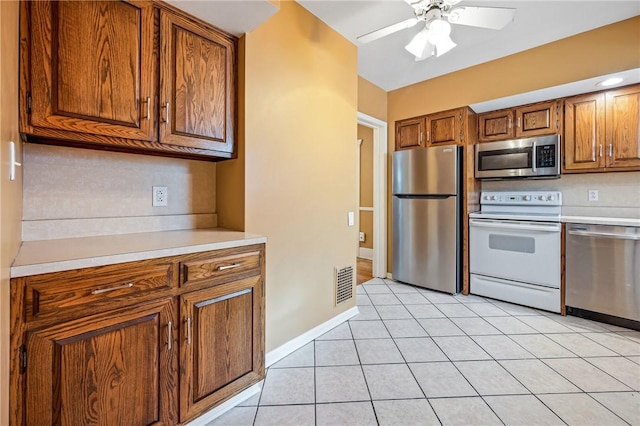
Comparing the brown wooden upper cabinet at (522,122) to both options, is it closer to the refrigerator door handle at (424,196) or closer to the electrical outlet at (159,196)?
the refrigerator door handle at (424,196)

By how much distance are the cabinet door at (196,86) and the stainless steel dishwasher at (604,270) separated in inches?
122

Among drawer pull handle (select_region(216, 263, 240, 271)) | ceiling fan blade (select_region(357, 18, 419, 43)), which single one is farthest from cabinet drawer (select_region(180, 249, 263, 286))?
ceiling fan blade (select_region(357, 18, 419, 43))

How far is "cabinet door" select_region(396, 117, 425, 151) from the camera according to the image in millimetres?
3471

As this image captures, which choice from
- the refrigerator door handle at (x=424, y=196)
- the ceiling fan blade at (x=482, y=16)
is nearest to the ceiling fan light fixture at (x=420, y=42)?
the ceiling fan blade at (x=482, y=16)

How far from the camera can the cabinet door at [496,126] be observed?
3.09 metres

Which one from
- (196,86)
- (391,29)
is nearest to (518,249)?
(391,29)

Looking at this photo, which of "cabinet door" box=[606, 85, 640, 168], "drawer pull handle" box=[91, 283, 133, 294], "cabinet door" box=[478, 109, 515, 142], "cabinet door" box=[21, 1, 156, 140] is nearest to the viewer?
"drawer pull handle" box=[91, 283, 133, 294]

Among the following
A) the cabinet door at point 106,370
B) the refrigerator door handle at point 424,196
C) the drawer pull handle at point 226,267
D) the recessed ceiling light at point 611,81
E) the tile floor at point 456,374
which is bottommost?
the tile floor at point 456,374

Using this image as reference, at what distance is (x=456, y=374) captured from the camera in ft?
5.81

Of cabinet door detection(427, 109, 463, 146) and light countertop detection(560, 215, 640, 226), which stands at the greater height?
cabinet door detection(427, 109, 463, 146)

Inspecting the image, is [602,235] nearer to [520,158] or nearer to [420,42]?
[520,158]

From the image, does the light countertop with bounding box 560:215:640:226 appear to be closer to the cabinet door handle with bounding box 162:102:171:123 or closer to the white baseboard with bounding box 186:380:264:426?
the white baseboard with bounding box 186:380:264:426

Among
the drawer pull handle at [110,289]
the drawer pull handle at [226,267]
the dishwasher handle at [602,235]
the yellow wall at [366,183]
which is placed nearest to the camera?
the drawer pull handle at [110,289]

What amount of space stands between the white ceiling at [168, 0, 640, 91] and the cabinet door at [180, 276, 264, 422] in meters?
1.48
